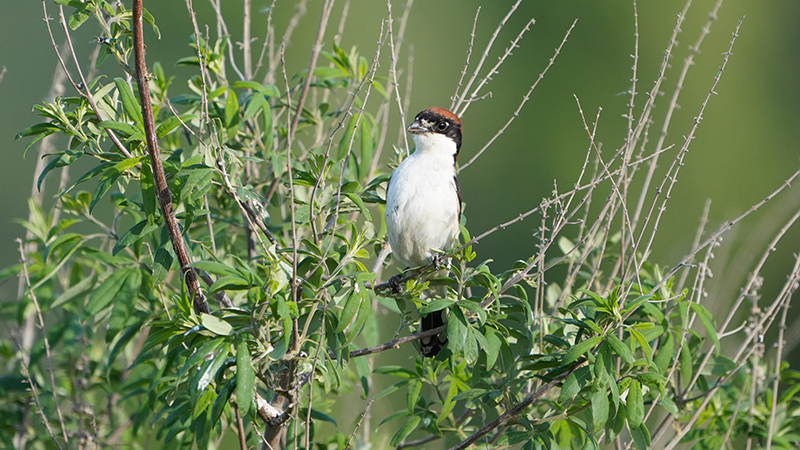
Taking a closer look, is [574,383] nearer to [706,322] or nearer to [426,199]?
[706,322]

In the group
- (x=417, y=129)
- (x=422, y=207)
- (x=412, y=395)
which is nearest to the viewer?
(x=412, y=395)

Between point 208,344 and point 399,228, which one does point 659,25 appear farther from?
point 208,344

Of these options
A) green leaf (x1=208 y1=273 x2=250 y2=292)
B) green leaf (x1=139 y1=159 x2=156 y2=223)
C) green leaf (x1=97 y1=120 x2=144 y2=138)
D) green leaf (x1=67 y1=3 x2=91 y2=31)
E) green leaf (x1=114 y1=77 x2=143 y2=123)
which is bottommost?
green leaf (x1=208 y1=273 x2=250 y2=292)

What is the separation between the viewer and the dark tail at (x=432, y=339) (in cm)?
299

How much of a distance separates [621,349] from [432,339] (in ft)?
2.90

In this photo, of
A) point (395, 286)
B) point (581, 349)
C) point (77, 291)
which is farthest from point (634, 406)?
point (77, 291)

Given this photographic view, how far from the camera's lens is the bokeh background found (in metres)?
14.7

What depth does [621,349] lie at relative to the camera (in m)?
2.43

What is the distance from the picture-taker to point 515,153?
17.4 metres

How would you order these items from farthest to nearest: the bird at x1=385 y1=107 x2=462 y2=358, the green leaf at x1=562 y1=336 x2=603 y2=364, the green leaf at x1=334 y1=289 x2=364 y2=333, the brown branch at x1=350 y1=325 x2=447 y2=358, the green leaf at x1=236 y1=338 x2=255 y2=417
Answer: the bird at x1=385 y1=107 x2=462 y2=358
the brown branch at x1=350 y1=325 x2=447 y2=358
the green leaf at x1=562 y1=336 x2=603 y2=364
the green leaf at x1=334 y1=289 x2=364 y2=333
the green leaf at x1=236 y1=338 x2=255 y2=417

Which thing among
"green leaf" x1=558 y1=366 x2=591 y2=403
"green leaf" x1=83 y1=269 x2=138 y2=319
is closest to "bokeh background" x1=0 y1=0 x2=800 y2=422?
"green leaf" x1=83 y1=269 x2=138 y2=319

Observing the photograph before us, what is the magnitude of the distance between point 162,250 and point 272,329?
1.55 ft

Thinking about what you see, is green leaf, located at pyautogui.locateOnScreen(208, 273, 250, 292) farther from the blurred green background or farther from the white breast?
the blurred green background

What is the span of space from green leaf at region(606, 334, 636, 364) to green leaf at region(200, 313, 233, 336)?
1.18m
